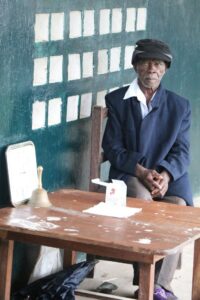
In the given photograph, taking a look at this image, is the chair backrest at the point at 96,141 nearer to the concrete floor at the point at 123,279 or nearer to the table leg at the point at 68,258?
the table leg at the point at 68,258

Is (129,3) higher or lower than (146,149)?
higher

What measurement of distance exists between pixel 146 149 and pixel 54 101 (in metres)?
0.64

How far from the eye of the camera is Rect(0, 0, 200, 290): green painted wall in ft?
15.2

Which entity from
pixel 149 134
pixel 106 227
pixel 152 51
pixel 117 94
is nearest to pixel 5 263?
pixel 106 227

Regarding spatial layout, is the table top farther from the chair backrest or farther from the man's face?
the man's face

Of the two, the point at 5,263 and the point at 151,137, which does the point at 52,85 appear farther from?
the point at 5,263

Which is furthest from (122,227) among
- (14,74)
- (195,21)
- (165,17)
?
(195,21)

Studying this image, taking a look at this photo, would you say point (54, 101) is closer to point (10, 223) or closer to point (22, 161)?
point (22, 161)

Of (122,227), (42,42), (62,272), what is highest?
(42,42)

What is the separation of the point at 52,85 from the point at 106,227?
1.14 meters

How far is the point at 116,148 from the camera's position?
5262 mm

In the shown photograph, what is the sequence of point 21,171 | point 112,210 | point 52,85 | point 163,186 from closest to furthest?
Result: point 112,210 → point 21,171 → point 52,85 → point 163,186

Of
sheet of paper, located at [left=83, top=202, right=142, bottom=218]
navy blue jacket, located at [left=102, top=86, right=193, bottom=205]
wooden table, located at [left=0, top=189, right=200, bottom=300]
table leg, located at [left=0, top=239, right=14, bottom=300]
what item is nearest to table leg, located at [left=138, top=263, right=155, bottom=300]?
wooden table, located at [left=0, top=189, right=200, bottom=300]

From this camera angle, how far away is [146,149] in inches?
209
